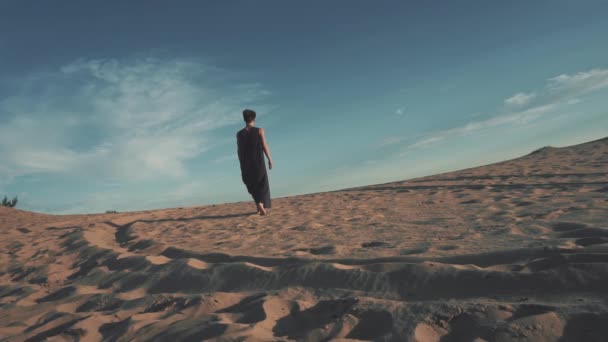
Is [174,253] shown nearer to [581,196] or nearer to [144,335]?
[144,335]

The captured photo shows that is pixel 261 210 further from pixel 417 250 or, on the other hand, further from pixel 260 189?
pixel 417 250

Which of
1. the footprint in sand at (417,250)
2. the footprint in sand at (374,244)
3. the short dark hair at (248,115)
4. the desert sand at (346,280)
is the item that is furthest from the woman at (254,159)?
the footprint in sand at (417,250)

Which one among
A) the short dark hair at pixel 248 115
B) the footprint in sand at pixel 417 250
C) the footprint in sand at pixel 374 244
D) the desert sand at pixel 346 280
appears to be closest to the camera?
the desert sand at pixel 346 280

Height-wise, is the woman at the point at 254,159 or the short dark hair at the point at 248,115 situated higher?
the short dark hair at the point at 248,115

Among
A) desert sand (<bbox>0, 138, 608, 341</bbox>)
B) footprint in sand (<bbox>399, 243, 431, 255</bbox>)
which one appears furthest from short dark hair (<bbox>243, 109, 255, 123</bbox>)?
footprint in sand (<bbox>399, 243, 431, 255</bbox>)

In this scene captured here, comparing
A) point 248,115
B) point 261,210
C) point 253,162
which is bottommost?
point 261,210

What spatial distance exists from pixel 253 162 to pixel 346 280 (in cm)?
452

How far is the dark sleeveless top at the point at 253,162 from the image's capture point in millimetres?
6680

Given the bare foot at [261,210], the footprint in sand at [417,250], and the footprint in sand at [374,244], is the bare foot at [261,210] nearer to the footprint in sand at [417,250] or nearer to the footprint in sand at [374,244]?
the footprint in sand at [374,244]

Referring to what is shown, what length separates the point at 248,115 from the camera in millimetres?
6496

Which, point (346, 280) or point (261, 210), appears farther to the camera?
point (261, 210)

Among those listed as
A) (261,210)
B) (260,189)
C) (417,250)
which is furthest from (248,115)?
(417,250)

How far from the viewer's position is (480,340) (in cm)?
158

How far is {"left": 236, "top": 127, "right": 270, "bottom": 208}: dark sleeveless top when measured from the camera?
6.68m
